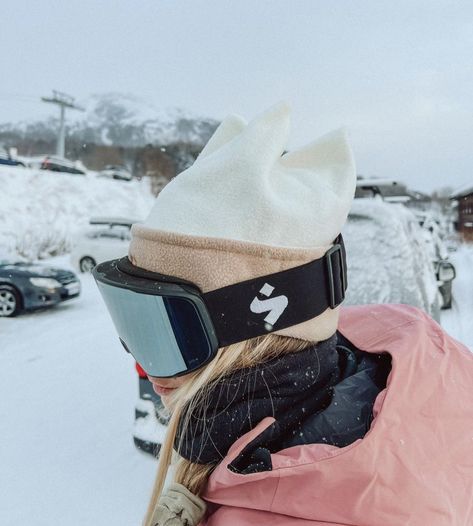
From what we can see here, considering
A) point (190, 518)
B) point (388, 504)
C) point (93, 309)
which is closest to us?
point (388, 504)

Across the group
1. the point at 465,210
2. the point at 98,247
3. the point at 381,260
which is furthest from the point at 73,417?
the point at 465,210

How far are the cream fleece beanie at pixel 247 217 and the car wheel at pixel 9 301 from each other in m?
7.51

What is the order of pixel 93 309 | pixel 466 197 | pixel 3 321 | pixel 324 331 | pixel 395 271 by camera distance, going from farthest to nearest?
pixel 466 197 → pixel 93 309 → pixel 3 321 → pixel 395 271 → pixel 324 331

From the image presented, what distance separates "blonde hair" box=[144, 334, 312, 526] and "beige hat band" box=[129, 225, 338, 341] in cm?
4

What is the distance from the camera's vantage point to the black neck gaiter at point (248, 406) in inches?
39.2

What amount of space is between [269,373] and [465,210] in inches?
1684

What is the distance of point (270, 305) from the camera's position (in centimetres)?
101

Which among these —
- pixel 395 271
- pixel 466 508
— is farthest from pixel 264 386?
pixel 395 271

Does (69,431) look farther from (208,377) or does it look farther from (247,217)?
(247,217)

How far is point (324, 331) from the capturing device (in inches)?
44.4

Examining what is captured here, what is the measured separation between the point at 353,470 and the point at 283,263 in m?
0.42

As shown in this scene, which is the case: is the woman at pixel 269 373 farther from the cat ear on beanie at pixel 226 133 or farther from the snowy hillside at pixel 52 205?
the snowy hillside at pixel 52 205

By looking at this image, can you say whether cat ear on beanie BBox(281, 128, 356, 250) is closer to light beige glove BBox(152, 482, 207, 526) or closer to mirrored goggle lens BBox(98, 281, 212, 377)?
mirrored goggle lens BBox(98, 281, 212, 377)

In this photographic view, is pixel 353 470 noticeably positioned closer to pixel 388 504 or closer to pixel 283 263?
pixel 388 504
